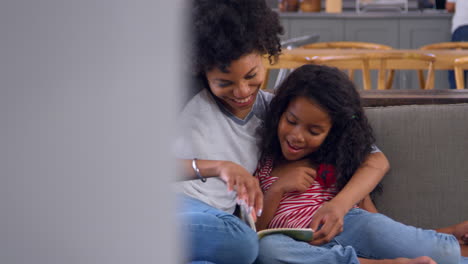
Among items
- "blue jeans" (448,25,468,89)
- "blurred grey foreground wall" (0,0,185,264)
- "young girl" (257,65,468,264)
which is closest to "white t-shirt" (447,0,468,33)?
"blue jeans" (448,25,468,89)

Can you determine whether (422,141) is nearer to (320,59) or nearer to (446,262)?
(446,262)

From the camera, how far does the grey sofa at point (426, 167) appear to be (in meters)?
1.45

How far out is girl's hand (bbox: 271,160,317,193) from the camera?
1320mm

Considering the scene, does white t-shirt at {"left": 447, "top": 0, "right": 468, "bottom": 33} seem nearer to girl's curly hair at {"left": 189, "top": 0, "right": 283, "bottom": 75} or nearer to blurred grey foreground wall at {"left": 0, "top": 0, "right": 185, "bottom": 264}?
girl's curly hair at {"left": 189, "top": 0, "right": 283, "bottom": 75}

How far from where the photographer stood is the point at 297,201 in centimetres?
136

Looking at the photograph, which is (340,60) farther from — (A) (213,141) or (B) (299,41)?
(A) (213,141)

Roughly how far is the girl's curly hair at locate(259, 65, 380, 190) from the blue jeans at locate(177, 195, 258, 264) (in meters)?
0.27

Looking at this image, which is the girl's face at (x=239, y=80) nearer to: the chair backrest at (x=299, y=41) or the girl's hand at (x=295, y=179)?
the girl's hand at (x=295, y=179)

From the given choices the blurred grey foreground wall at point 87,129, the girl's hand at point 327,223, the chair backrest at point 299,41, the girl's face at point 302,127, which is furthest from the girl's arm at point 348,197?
the chair backrest at point 299,41

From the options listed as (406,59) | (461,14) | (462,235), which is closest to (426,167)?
(462,235)

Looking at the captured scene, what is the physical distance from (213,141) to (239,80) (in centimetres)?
16

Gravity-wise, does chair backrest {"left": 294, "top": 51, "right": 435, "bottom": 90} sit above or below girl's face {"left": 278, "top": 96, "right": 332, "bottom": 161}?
below

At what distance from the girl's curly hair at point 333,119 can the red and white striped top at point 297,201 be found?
27mm

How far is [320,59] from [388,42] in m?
2.72
